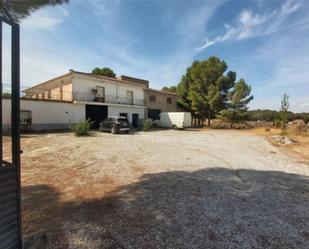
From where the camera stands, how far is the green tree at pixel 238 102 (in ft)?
88.4

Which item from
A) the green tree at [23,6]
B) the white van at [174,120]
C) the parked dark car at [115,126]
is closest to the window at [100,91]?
the parked dark car at [115,126]

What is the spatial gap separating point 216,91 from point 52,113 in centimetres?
1981

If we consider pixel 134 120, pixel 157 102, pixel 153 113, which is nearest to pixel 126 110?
pixel 134 120

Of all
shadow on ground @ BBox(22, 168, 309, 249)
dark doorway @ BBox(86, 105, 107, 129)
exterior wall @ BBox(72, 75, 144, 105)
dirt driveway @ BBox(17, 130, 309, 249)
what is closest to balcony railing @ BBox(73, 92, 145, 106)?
exterior wall @ BBox(72, 75, 144, 105)

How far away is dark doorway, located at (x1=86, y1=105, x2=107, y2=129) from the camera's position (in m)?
22.3

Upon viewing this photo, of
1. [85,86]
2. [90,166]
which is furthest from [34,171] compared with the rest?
[85,86]

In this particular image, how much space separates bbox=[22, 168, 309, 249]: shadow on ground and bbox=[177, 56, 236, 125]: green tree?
930 inches

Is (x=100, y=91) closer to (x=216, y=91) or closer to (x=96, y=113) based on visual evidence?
(x=96, y=113)

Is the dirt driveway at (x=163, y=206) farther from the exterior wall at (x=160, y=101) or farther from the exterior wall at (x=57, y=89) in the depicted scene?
the exterior wall at (x=160, y=101)

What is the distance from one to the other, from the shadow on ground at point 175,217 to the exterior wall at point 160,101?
971 inches

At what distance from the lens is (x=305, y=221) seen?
3.39m

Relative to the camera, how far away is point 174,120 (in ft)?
85.4

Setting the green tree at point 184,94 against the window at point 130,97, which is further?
the green tree at point 184,94

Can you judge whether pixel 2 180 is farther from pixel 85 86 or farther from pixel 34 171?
pixel 85 86
